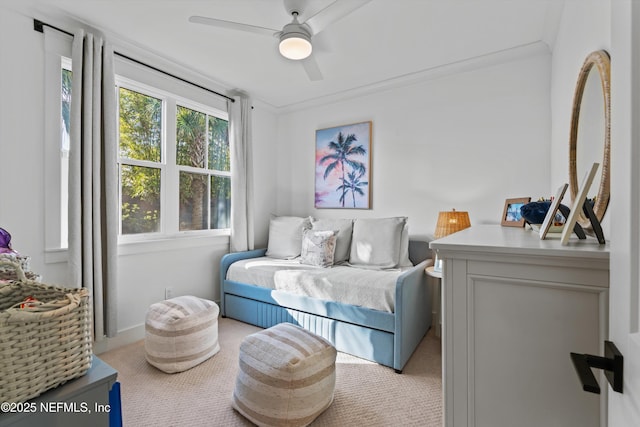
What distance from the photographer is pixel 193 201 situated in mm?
3107

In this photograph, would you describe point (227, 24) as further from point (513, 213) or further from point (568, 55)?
point (513, 213)

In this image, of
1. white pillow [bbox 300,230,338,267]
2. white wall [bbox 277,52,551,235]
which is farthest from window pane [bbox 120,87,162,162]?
white wall [bbox 277,52,551,235]

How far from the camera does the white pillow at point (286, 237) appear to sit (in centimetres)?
332

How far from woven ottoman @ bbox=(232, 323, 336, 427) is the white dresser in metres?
0.79

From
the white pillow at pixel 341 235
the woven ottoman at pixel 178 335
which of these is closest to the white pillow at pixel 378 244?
the white pillow at pixel 341 235

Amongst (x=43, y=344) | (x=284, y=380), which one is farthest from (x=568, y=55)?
(x=43, y=344)

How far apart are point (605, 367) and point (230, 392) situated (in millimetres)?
1912

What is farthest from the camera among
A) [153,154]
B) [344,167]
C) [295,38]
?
[344,167]

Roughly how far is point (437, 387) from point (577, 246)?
149 centimetres

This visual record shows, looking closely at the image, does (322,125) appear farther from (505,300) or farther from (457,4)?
(505,300)

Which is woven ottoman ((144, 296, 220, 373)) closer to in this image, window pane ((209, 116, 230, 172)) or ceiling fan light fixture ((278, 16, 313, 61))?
window pane ((209, 116, 230, 172))

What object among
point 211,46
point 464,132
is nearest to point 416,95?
point 464,132

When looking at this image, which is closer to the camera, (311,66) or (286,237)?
(311,66)

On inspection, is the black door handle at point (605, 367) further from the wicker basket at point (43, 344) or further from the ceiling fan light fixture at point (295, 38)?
the ceiling fan light fixture at point (295, 38)
